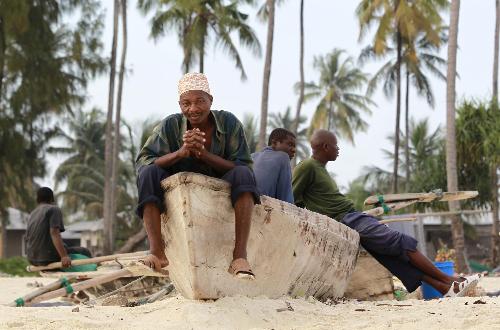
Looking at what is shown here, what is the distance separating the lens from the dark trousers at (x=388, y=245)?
6211 millimetres

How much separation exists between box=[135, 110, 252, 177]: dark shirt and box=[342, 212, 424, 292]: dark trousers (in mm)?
2105

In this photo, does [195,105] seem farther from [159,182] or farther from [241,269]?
[241,269]

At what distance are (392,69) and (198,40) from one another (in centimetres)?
1147

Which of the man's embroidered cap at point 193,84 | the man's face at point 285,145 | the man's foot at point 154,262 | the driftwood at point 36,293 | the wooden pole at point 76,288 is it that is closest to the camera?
the man's foot at point 154,262

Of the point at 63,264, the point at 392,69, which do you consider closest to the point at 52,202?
the point at 63,264

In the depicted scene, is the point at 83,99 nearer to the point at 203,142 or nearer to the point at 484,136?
the point at 484,136

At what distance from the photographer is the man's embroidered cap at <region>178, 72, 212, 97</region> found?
14.4 feet

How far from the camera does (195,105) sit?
437 centimetres

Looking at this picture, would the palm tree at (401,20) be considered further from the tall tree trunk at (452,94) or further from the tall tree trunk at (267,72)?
the tall tree trunk at (452,94)

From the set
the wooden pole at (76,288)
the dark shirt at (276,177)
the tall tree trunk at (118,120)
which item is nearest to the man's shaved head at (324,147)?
the dark shirt at (276,177)

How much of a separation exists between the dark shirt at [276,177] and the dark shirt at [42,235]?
3.23 m

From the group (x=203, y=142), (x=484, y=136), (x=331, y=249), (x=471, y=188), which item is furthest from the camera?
(x=471, y=188)

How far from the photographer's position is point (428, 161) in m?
25.3

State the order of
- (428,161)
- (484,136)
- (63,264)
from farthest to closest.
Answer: (428,161)
(484,136)
(63,264)
